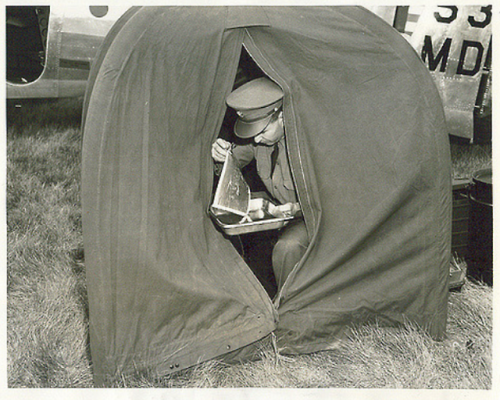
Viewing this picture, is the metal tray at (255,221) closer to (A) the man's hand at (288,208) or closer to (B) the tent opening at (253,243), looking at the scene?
(A) the man's hand at (288,208)

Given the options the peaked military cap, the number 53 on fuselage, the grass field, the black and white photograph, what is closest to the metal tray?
the black and white photograph

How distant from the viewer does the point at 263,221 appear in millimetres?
2963

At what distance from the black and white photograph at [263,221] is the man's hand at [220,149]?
0.01m

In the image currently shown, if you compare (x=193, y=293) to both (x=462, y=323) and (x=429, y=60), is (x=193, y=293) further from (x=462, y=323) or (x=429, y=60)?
(x=429, y=60)

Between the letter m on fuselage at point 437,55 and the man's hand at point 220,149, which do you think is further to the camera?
the letter m on fuselage at point 437,55

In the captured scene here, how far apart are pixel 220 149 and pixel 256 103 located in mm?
351

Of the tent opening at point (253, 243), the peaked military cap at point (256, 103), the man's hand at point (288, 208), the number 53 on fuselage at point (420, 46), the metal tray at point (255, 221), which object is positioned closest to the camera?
the metal tray at point (255, 221)

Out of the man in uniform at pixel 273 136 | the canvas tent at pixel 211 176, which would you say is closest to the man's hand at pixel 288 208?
the man in uniform at pixel 273 136

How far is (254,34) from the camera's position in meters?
2.70

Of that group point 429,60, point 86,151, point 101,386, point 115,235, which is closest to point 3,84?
point 86,151

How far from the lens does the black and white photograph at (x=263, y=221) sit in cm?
261

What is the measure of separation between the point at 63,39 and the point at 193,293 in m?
4.02

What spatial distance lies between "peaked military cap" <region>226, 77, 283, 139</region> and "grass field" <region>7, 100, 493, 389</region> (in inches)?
51.7
